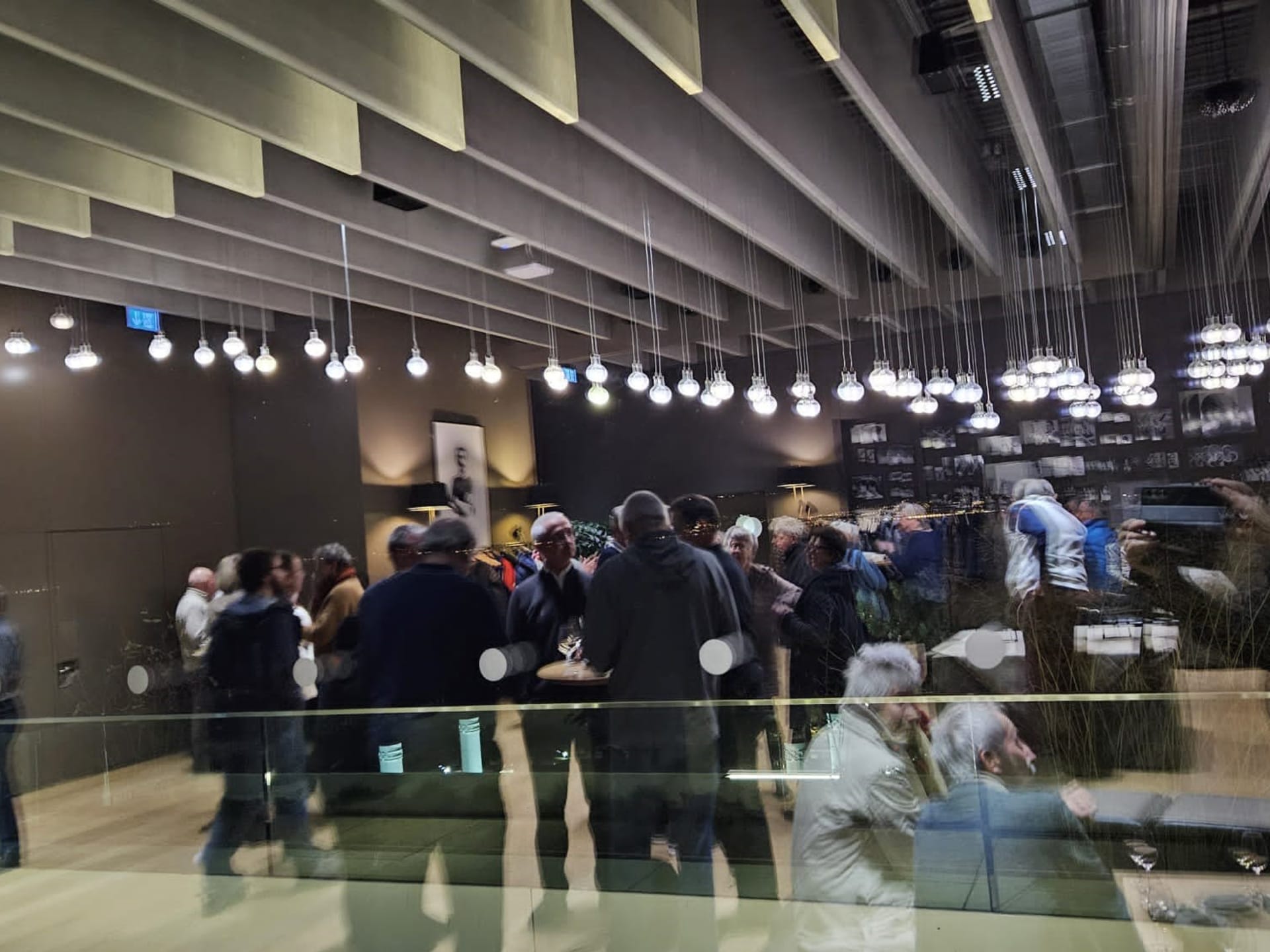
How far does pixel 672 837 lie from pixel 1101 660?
2.26m

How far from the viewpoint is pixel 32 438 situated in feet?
17.8

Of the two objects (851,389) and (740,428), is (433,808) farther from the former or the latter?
(851,389)

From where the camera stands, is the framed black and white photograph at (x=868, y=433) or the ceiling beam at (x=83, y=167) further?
the framed black and white photograph at (x=868, y=433)

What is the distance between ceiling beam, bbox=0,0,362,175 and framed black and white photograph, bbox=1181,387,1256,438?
139 inches

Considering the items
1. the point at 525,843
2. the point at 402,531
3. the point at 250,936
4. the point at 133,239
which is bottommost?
the point at 250,936

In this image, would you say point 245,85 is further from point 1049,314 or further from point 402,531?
point 1049,314

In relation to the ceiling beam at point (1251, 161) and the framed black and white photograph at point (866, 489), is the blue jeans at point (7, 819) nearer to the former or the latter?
the framed black and white photograph at point (866, 489)

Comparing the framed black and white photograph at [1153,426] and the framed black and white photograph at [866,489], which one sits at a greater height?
the framed black and white photograph at [1153,426]

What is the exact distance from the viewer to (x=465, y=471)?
4945 mm

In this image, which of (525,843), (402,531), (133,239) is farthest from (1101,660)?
(133,239)

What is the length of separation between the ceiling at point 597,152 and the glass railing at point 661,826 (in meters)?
1.98

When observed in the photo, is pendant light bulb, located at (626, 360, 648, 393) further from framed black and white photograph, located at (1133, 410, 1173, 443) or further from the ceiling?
framed black and white photograph, located at (1133, 410, 1173, 443)

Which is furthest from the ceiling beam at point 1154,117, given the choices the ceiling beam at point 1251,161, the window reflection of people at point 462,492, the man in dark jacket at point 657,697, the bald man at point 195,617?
the bald man at point 195,617

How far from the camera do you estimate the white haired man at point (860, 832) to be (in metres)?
2.43
